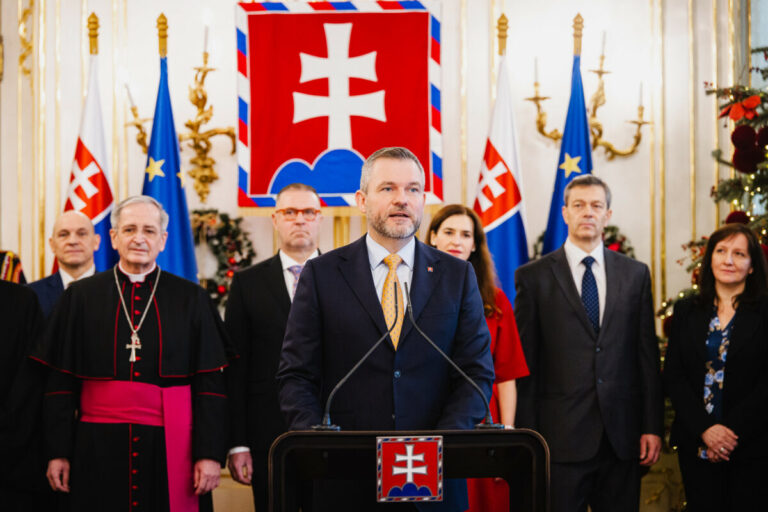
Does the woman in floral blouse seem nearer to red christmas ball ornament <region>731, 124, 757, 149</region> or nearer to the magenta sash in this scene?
red christmas ball ornament <region>731, 124, 757, 149</region>

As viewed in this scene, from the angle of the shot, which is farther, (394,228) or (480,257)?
(480,257)

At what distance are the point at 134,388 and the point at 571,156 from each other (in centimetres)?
328

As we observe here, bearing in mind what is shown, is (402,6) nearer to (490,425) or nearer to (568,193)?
(568,193)

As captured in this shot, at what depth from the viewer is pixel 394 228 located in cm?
233

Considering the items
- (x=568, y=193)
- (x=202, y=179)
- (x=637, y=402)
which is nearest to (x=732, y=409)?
(x=637, y=402)

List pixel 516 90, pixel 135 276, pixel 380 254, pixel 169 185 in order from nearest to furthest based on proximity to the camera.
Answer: pixel 380 254 < pixel 135 276 < pixel 169 185 < pixel 516 90

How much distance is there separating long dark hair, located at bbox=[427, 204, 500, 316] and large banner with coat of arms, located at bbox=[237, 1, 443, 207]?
198cm

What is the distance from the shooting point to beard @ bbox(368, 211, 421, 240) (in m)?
2.33

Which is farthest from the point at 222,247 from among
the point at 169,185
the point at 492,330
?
the point at 492,330

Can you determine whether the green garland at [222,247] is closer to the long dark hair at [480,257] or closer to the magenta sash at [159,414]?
the long dark hair at [480,257]

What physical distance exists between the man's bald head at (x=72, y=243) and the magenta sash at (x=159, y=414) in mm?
1147

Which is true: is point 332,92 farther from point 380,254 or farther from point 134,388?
point 380,254

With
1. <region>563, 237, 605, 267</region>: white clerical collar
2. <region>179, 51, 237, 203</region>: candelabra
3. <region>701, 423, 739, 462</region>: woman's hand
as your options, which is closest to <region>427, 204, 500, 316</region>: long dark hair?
<region>563, 237, 605, 267</region>: white clerical collar

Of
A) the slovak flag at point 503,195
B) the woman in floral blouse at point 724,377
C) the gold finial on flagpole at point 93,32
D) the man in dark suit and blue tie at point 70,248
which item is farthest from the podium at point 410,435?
the gold finial on flagpole at point 93,32
